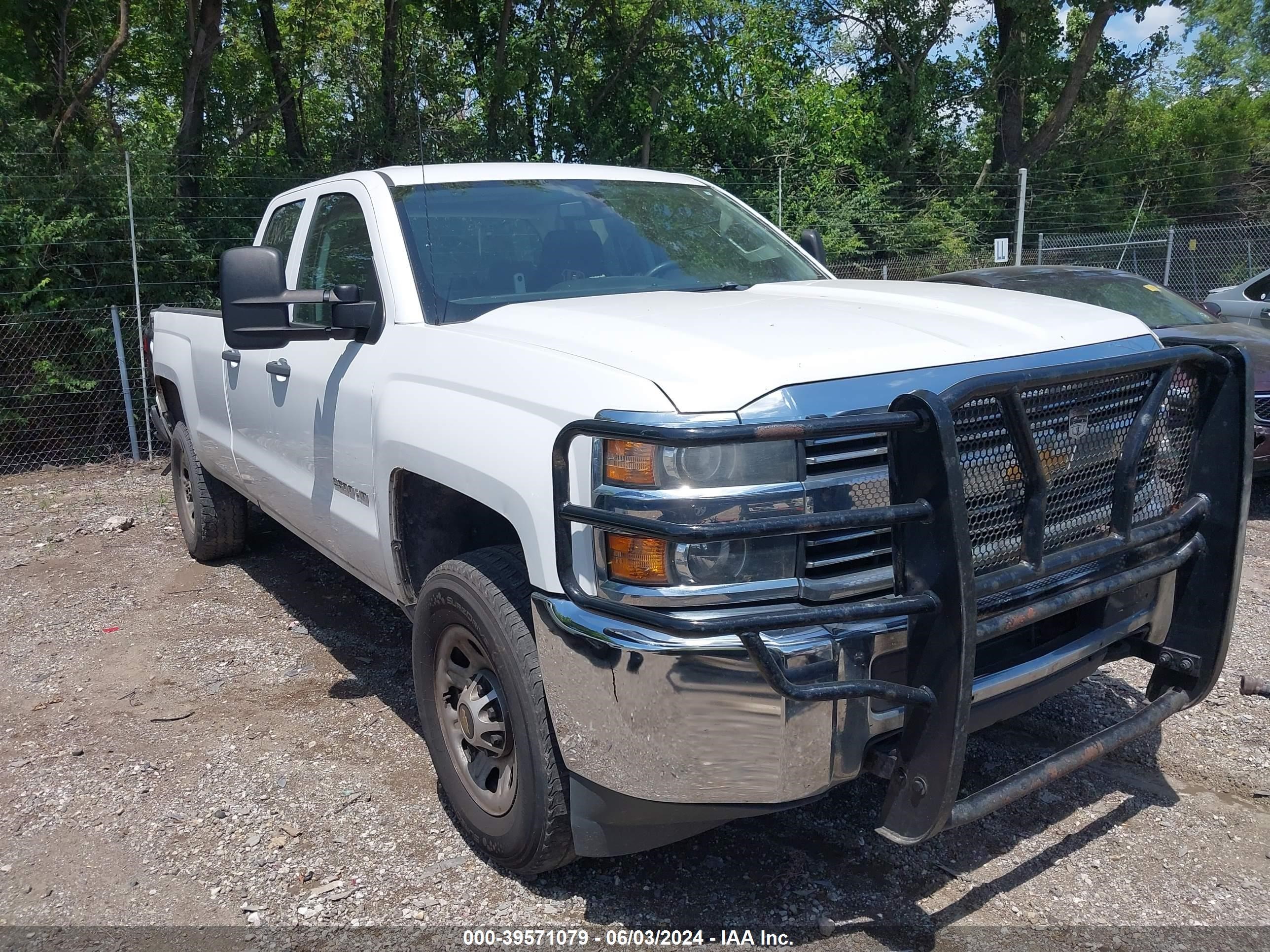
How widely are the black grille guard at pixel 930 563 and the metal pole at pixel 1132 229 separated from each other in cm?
1490

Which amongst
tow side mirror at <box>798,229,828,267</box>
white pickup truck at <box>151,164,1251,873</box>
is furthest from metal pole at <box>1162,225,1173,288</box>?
white pickup truck at <box>151,164,1251,873</box>

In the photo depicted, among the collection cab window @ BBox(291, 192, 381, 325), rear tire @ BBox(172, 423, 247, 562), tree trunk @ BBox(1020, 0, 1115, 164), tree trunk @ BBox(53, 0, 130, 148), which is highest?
tree trunk @ BBox(1020, 0, 1115, 164)

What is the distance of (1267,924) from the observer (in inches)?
107

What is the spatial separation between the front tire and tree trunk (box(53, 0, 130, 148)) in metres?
10.3

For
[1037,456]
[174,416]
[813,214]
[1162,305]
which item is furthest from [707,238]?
[813,214]

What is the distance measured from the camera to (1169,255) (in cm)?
1856

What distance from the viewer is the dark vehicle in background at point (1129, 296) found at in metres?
7.64

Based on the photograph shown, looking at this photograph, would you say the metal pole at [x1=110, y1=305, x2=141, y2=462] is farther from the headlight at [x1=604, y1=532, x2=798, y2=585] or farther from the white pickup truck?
the headlight at [x1=604, y1=532, x2=798, y2=585]

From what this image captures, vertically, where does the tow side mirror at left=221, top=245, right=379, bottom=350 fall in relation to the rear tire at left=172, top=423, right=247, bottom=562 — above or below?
above

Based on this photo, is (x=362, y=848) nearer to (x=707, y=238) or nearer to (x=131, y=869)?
(x=131, y=869)

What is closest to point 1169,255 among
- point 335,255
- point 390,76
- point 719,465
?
point 390,76

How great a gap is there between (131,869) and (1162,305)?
800 cm

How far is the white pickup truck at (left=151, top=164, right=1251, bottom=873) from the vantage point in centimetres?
225

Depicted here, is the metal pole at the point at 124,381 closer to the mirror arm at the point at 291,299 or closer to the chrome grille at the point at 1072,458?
the mirror arm at the point at 291,299
